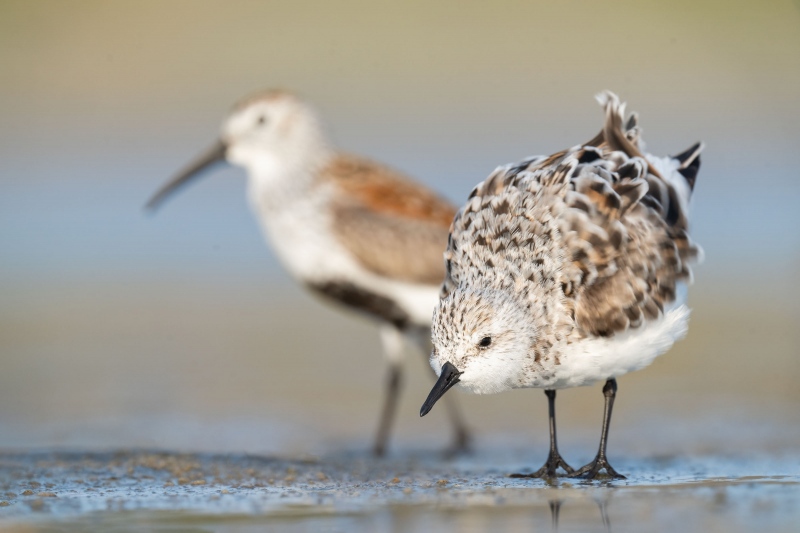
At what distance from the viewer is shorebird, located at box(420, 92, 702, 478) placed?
566cm

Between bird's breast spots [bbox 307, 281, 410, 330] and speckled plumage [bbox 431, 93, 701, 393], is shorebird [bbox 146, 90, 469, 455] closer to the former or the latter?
bird's breast spots [bbox 307, 281, 410, 330]

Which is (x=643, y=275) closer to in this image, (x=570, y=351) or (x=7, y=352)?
(x=570, y=351)

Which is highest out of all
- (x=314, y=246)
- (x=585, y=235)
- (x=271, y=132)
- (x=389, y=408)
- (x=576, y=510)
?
(x=271, y=132)

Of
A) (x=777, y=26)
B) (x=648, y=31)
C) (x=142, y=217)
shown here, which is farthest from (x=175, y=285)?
(x=777, y=26)

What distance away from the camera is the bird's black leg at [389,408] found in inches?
336

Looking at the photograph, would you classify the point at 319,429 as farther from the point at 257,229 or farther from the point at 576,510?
the point at 257,229

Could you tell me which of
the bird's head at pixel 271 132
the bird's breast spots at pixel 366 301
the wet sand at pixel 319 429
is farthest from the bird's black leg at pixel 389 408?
the bird's head at pixel 271 132

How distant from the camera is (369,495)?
564cm

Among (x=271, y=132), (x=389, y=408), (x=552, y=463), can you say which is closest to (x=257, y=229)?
(x=271, y=132)

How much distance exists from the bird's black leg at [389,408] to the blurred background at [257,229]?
0.17m

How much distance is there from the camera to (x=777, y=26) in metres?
20.2

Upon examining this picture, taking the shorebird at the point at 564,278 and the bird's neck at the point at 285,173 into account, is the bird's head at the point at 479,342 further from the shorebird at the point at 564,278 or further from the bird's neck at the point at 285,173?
the bird's neck at the point at 285,173

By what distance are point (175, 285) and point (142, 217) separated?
2.58m

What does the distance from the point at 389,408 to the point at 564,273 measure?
3357mm
